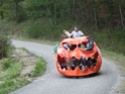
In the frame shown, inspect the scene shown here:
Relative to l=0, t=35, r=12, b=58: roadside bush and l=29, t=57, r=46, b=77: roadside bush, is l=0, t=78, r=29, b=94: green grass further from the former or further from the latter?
l=0, t=35, r=12, b=58: roadside bush

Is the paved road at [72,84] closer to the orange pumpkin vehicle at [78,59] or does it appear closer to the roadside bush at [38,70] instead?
the orange pumpkin vehicle at [78,59]

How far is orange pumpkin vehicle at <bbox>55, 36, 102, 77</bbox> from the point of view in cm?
1630

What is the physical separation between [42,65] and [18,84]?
17.5 feet

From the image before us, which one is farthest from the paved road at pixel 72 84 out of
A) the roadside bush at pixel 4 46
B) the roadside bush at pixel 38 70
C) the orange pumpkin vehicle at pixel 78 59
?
the roadside bush at pixel 4 46

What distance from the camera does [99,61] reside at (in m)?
16.6

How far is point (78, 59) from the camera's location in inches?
642

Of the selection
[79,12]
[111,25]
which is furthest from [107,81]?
[79,12]

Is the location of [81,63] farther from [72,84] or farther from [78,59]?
[72,84]

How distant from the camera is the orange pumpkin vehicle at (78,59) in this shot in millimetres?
16297

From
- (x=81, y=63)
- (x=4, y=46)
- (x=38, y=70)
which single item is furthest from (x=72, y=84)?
(x=4, y=46)

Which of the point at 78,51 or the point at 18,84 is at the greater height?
the point at 78,51

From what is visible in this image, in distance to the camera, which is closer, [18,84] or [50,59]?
[18,84]

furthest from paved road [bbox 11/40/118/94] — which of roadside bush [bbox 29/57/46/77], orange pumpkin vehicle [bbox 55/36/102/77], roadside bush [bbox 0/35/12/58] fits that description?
roadside bush [bbox 0/35/12/58]

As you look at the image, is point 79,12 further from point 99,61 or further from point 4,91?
point 4,91
